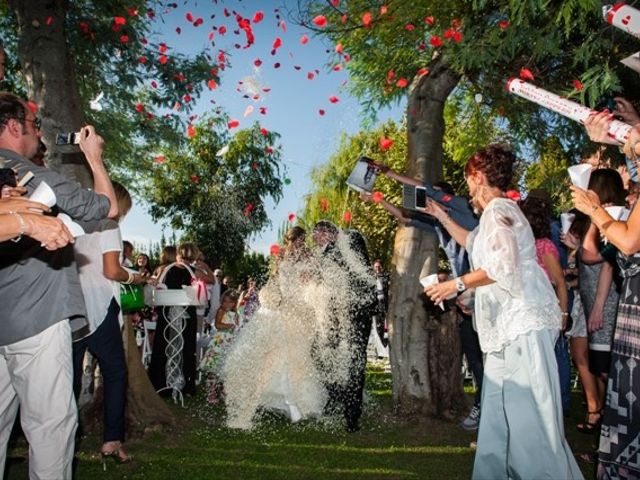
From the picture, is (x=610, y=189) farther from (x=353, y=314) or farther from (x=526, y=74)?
(x=353, y=314)

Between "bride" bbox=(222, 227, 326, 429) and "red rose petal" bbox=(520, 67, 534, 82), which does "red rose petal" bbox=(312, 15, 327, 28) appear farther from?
"bride" bbox=(222, 227, 326, 429)

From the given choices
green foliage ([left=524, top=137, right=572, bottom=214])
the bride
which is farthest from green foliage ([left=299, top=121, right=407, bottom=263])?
the bride

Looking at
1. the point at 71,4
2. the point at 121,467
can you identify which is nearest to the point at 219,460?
the point at 121,467

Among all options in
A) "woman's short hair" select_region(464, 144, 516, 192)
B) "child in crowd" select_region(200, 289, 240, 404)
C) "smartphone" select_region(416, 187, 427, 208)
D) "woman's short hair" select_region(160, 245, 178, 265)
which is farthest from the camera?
"woman's short hair" select_region(160, 245, 178, 265)

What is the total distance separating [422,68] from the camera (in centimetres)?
715

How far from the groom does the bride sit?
0.85ft

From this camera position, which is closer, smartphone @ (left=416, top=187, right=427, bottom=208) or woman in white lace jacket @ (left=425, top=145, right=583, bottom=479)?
woman in white lace jacket @ (left=425, top=145, right=583, bottom=479)

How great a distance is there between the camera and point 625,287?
3807 millimetres

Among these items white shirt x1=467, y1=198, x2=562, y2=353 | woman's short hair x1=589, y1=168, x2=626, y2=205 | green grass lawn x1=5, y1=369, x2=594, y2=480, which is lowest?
green grass lawn x1=5, y1=369, x2=594, y2=480

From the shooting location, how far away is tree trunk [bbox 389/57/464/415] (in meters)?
6.88

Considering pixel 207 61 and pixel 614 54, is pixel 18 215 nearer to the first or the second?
pixel 614 54

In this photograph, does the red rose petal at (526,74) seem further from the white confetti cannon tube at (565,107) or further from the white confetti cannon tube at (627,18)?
the white confetti cannon tube at (627,18)

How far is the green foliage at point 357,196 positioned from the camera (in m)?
28.5

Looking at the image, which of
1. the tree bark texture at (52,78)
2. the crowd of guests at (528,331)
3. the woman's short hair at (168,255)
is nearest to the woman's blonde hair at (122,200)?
the tree bark texture at (52,78)
